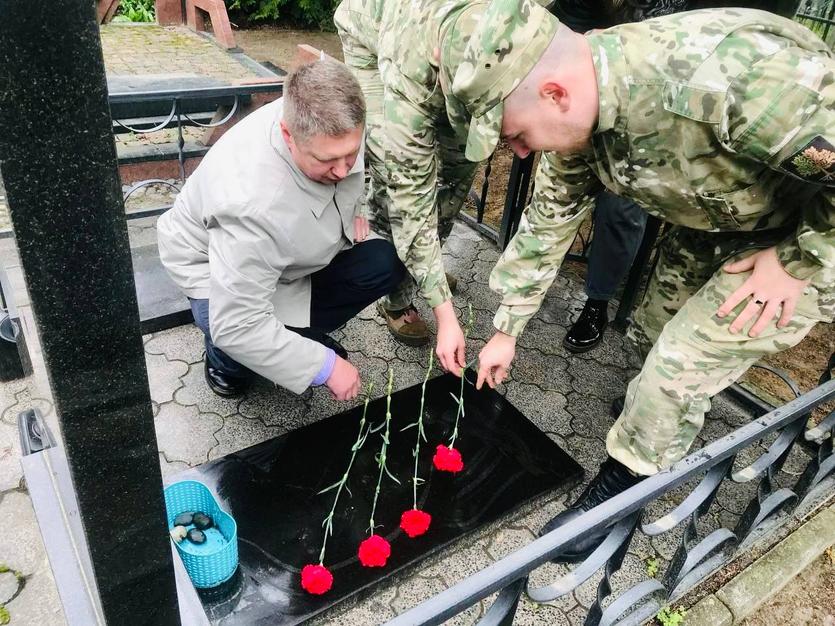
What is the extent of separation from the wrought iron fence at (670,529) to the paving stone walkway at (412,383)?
6.6 inches

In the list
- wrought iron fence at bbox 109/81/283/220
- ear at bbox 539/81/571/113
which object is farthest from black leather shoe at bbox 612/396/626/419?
wrought iron fence at bbox 109/81/283/220

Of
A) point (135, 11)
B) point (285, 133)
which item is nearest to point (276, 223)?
point (285, 133)

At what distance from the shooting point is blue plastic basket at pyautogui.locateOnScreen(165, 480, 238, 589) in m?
1.77

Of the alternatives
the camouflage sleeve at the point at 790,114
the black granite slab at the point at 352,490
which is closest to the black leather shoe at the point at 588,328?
the black granite slab at the point at 352,490

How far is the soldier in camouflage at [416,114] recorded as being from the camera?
6.47 ft

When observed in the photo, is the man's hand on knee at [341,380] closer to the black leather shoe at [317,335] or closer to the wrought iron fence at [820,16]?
the black leather shoe at [317,335]

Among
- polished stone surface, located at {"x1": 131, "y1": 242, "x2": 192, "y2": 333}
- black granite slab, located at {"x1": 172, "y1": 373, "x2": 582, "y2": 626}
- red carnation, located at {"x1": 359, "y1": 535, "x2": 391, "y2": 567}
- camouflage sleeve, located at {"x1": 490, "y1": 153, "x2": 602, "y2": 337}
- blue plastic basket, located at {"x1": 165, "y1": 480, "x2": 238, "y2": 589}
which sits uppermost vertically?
camouflage sleeve, located at {"x1": 490, "y1": 153, "x2": 602, "y2": 337}

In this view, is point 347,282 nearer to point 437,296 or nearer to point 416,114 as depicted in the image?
point 437,296

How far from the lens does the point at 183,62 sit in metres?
5.86

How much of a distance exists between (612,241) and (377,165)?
1211 mm

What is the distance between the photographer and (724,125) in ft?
4.91

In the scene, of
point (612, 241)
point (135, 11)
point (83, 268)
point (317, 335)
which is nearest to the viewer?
point (83, 268)

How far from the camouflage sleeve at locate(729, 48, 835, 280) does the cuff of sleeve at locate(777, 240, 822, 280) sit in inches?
11.3

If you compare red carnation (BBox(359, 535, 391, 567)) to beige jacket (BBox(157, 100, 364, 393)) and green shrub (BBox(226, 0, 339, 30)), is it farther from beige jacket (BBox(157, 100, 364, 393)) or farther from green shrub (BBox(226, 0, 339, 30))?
green shrub (BBox(226, 0, 339, 30))
